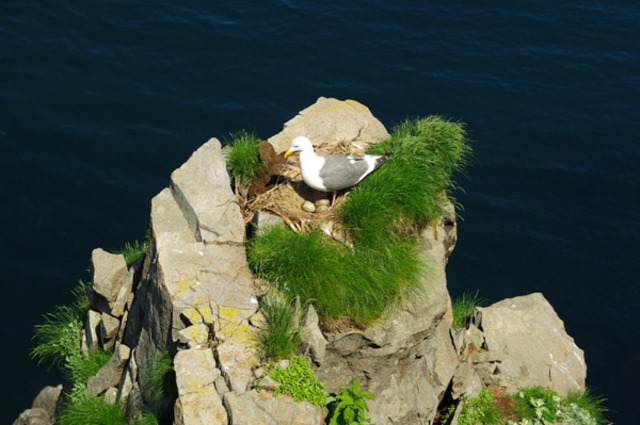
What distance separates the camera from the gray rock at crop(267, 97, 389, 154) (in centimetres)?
1245

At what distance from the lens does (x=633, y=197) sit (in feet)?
69.4

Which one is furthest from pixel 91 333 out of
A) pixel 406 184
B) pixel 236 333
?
pixel 406 184

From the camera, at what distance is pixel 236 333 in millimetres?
8867

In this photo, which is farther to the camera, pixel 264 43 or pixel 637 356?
pixel 264 43

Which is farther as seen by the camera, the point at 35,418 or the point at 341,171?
the point at 35,418

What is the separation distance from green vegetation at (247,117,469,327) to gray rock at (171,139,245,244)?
0.57 metres

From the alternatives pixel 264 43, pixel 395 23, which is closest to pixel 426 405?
pixel 264 43

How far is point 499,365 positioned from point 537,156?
11.5 meters

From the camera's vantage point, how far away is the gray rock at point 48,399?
47.4ft

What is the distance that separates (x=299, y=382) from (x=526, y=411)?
5.35 metres

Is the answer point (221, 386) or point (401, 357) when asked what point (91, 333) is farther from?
point (401, 357)

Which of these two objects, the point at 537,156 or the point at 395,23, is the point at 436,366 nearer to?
the point at 537,156

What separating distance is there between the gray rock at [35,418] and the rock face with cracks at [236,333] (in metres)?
2.47

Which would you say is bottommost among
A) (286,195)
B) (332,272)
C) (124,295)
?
(124,295)
